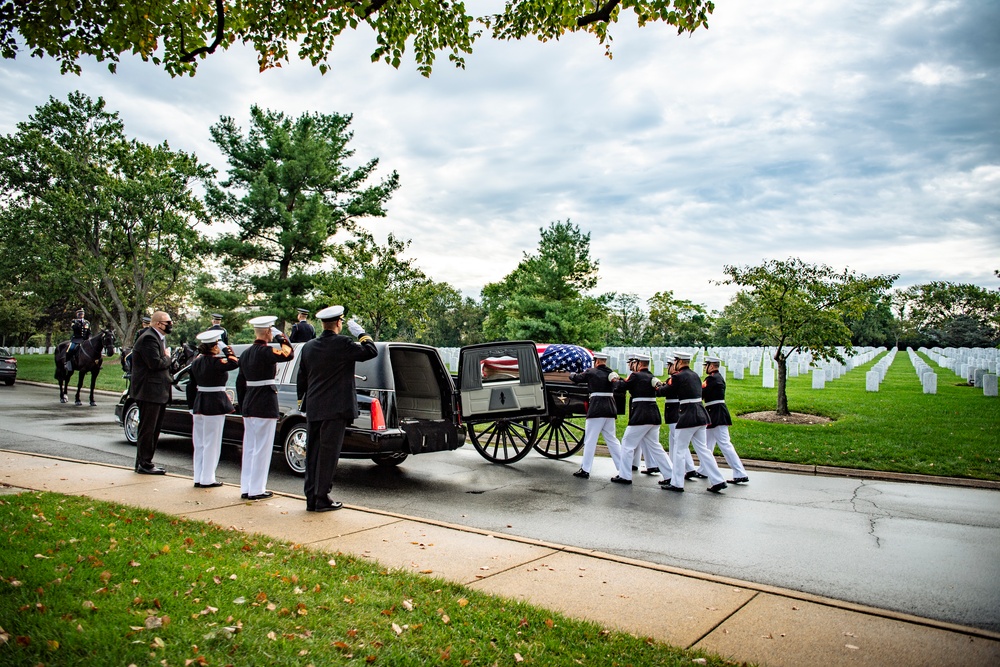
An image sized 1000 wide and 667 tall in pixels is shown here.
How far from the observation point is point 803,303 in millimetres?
14523

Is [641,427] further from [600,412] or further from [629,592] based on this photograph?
[629,592]

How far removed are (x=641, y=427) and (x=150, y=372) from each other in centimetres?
639

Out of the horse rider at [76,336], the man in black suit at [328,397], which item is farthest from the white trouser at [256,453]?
the horse rider at [76,336]

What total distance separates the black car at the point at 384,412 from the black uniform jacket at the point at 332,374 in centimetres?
129

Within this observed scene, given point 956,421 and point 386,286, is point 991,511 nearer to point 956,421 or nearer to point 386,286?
point 956,421

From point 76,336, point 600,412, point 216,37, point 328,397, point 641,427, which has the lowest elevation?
point 641,427

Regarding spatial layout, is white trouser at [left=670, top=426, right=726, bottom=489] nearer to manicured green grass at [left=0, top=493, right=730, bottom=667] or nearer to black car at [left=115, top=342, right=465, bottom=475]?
black car at [left=115, top=342, right=465, bottom=475]

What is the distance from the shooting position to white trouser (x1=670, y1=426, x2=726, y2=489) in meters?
8.70

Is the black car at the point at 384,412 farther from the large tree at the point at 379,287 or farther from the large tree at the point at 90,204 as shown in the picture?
the large tree at the point at 90,204

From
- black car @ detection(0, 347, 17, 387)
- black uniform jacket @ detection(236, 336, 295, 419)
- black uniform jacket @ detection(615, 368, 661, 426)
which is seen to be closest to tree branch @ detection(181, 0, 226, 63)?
black uniform jacket @ detection(236, 336, 295, 419)

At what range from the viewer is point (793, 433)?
12.8m

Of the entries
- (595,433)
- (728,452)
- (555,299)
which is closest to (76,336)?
(595,433)

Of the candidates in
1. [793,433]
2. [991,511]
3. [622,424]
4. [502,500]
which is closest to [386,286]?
[622,424]

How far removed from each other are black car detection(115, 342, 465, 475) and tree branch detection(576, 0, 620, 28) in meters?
4.36
